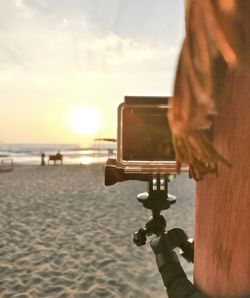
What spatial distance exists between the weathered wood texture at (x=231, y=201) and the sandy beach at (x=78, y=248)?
364 centimetres

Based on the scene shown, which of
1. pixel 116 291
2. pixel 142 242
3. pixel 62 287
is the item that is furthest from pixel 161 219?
pixel 62 287

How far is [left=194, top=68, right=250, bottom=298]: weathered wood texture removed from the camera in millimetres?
1008

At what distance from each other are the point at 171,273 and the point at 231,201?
519 mm

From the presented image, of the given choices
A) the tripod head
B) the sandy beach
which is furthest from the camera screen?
the sandy beach

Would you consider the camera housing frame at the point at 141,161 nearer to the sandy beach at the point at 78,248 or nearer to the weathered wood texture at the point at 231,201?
the weathered wood texture at the point at 231,201

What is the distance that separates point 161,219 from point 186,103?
1165mm

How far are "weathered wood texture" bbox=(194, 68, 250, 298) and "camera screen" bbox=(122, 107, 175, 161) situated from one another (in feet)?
1.29

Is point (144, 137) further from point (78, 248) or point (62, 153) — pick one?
point (62, 153)

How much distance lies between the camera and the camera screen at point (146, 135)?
4.64 feet

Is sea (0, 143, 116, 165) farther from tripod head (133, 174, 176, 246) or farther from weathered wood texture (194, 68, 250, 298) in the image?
weathered wood texture (194, 68, 250, 298)

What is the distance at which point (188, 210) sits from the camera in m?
9.56

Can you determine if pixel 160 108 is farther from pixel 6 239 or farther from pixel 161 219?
pixel 6 239

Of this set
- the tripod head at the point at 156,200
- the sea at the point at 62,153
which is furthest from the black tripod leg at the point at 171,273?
the sea at the point at 62,153

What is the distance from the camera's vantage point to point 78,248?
20.6ft
